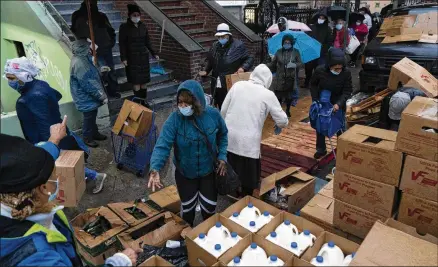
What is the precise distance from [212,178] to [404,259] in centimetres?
183

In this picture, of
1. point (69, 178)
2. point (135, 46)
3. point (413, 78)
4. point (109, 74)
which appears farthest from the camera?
point (109, 74)

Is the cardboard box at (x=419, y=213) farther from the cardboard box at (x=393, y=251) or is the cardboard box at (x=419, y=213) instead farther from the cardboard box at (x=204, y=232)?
the cardboard box at (x=204, y=232)

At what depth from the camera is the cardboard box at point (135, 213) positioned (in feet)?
11.7

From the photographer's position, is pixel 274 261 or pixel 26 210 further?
pixel 274 261

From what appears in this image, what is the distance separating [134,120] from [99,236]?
1784 mm

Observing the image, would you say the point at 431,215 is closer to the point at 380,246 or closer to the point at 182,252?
the point at 380,246

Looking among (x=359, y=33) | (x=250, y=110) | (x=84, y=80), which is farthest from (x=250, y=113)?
(x=359, y=33)

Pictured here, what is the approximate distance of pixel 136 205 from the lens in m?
3.88

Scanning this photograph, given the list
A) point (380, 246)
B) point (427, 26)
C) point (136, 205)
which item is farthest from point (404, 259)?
point (427, 26)

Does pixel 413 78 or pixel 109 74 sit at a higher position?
pixel 413 78

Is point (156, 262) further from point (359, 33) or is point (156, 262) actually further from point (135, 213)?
point (359, 33)

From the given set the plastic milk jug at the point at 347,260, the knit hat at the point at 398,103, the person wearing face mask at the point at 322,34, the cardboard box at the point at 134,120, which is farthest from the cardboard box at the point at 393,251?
the person wearing face mask at the point at 322,34

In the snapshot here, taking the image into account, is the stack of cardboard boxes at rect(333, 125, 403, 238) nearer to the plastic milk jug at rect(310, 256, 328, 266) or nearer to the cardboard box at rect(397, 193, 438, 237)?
the cardboard box at rect(397, 193, 438, 237)

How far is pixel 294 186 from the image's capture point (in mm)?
4215
